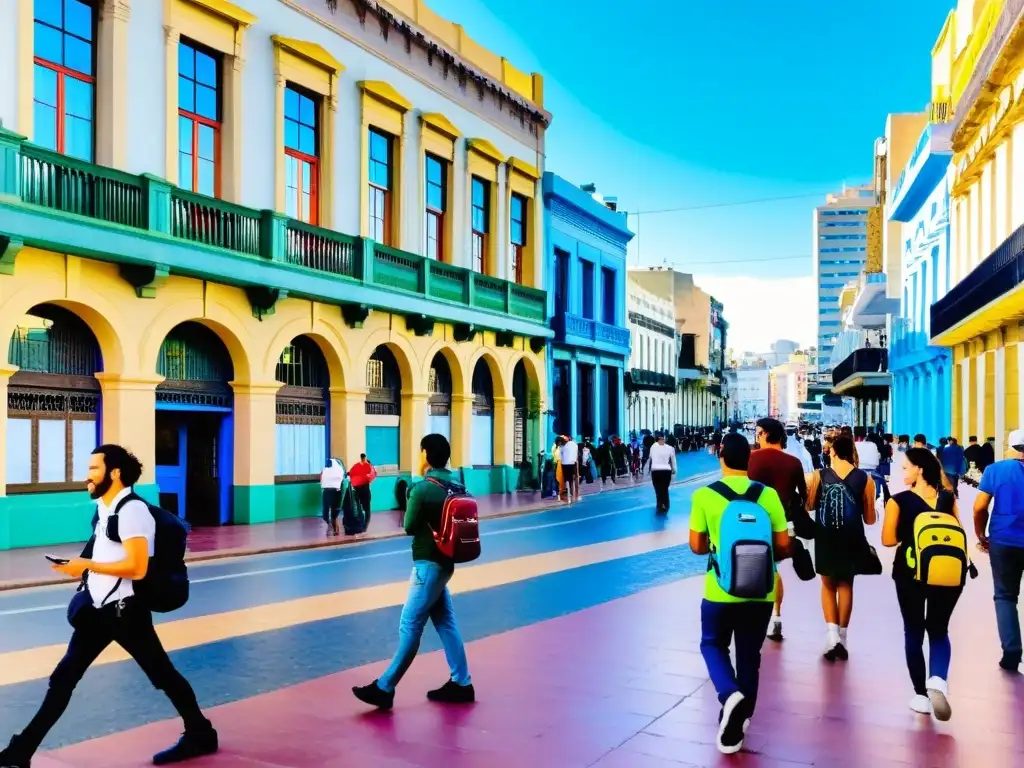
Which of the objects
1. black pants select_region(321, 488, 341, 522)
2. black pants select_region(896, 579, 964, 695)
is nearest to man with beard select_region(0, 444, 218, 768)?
black pants select_region(896, 579, 964, 695)

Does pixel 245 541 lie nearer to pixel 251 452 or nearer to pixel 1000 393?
pixel 251 452

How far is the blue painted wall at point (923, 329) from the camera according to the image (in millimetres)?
33656

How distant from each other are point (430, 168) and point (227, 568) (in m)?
14.6

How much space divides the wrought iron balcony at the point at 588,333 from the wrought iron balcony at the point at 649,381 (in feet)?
51.9

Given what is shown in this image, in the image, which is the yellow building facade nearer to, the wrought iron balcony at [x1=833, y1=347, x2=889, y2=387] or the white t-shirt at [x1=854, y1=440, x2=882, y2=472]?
the white t-shirt at [x1=854, y1=440, x2=882, y2=472]

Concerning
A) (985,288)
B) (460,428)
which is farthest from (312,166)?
(985,288)

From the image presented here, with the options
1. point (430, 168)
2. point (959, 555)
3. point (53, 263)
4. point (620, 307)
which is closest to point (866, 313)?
point (620, 307)

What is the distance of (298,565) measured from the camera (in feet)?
45.2

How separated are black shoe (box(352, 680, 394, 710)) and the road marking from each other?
8.61 feet

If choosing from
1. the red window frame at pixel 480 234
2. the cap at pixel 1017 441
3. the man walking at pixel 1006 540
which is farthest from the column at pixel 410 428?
the man walking at pixel 1006 540

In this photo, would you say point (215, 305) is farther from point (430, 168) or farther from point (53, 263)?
point (430, 168)

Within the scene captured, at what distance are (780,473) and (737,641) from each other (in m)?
2.50

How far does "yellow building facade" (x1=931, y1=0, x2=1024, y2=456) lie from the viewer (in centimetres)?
2150

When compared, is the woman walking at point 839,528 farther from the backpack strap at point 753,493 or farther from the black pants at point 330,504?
the black pants at point 330,504
